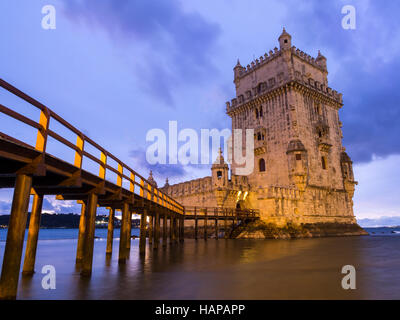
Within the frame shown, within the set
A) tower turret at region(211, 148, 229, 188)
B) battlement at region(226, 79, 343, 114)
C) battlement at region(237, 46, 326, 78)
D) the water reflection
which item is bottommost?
the water reflection

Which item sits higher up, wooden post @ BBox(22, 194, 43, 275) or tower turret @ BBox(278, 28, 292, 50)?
tower turret @ BBox(278, 28, 292, 50)

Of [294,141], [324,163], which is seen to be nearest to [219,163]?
[294,141]

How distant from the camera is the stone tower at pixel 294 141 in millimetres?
32781

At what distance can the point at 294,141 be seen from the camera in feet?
111

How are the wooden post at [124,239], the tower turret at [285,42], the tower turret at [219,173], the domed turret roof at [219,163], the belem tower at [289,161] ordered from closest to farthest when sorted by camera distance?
the wooden post at [124,239], the belem tower at [289,161], the tower turret at [219,173], the domed turret roof at [219,163], the tower turret at [285,42]

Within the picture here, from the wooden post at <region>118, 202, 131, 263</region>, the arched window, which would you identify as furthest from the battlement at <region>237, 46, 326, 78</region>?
the wooden post at <region>118, 202, 131, 263</region>

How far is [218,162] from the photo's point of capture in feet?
112

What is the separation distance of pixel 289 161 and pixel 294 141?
2.55m

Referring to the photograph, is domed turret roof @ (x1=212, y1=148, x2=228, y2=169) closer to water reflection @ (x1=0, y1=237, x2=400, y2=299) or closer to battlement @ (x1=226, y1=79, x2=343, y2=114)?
battlement @ (x1=226, y1=79, x2=343, y2=114)

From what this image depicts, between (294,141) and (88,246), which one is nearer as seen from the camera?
(88,246)

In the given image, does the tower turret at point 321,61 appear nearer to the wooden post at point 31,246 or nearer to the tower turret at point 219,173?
the tower turret at point 219,173

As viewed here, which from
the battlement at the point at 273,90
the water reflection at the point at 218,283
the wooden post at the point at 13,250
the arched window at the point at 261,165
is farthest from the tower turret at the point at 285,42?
the wooden post at the point at 13,250

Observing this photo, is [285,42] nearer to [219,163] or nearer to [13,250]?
[219,163]

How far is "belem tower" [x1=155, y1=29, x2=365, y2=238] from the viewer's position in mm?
32188
